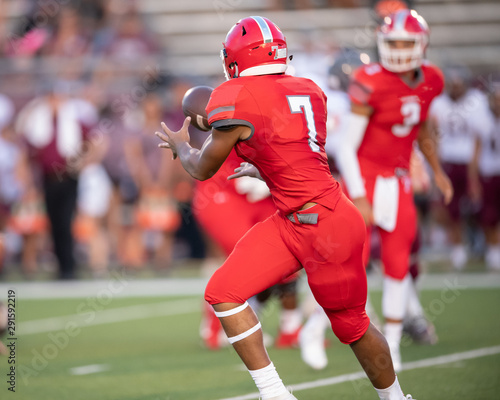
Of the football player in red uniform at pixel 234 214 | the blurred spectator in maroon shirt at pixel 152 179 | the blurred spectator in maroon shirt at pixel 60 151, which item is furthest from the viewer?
the blurred spectator in maroon shirt at pixel 152 179

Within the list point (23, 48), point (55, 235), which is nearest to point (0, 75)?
point (23, 48)

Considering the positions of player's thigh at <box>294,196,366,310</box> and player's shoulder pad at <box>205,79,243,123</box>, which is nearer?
player's shoulder pad at <box>205,79,243,123</box>

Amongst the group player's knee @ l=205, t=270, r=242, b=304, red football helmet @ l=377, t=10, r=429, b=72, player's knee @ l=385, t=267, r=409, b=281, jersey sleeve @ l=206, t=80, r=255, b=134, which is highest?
jersey sleeve @ l=206, t=80, r=255, b=134

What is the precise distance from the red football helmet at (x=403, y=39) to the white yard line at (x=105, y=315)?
13.2 feet

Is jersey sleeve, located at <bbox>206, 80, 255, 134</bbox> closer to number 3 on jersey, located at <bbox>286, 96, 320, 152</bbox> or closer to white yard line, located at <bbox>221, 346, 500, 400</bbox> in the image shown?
number 3 on jersey, located at <bbox>286, 96, 320, 152</bbox>

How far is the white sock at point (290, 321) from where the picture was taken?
716cm

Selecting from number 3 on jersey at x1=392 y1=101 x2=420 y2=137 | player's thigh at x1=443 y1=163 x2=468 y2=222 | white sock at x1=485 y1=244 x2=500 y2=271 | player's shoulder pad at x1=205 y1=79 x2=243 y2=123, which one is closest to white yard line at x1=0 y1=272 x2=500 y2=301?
white sock at x1=485 y1=244 x2=500 y2=271

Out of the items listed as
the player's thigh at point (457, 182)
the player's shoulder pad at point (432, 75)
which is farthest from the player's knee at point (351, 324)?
the player's thigh at point (457, 182)

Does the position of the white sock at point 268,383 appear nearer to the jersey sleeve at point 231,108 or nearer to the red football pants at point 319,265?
the red football pants at point 319,265

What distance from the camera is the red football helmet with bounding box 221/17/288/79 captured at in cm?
435

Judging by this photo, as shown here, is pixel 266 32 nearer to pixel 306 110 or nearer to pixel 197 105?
pixel 306 110

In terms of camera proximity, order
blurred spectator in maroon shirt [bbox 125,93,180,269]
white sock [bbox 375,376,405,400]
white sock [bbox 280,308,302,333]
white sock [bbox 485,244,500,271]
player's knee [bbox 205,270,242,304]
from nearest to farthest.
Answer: player's knee [bbox 205,270,242,304] → white sock [bbox 375,376,405,400] → white sock [bbox 280,308,302,333] → white sock [bbox 485,244,500,271] → blurred spectator in maroon shirt [bbox 125,93,180,269]

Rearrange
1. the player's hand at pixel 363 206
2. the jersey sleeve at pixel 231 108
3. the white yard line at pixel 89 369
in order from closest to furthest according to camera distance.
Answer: the jersey sleeve at pixel 231 108 → the player's hand at pixel 363 206 → the white yard line at pixel 89 369

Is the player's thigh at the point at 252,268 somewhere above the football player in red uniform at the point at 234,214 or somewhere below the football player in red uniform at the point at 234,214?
above
